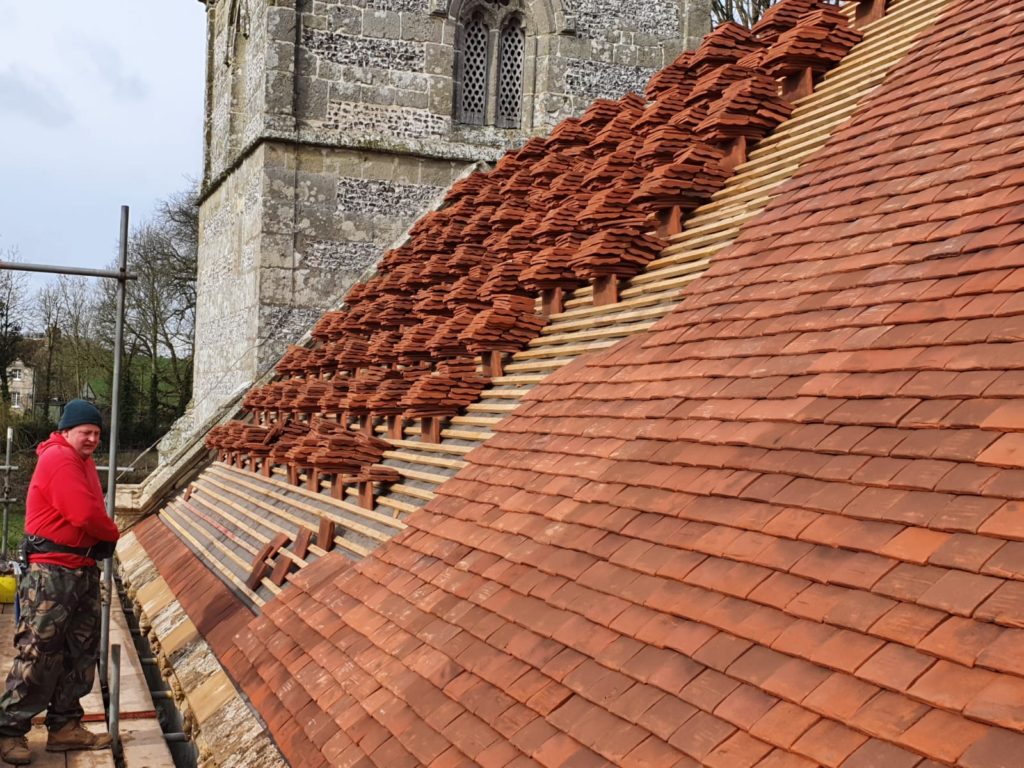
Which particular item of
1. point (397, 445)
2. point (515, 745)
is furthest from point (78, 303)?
point (515, 745)

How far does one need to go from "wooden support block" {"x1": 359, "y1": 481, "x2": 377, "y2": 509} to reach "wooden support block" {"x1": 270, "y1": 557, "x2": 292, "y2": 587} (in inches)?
23.2

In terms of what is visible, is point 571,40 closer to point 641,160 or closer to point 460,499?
point 641,160

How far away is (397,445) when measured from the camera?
24.1ft

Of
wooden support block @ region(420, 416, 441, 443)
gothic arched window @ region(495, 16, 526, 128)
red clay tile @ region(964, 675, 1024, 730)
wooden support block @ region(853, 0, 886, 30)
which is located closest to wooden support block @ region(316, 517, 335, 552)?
wooden support block @ region(420, 416, 441, 443)

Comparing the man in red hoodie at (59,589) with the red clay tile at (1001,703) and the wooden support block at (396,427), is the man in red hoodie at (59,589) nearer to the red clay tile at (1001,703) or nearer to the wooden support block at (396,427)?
the wooden support block at (396,427)

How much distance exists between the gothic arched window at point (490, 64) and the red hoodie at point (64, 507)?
440 inches

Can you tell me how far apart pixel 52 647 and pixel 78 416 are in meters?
1.37

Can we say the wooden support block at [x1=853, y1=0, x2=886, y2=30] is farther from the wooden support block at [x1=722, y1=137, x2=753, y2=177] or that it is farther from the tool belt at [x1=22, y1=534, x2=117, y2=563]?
the tool belt at [x1=22, y1=534, x2=117, y2=563]

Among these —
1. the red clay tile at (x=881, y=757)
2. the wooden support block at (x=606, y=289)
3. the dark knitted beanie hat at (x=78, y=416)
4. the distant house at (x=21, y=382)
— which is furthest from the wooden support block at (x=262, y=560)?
the distant house at (x=21, y=382)

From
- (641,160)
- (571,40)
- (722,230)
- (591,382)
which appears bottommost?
(591,382)

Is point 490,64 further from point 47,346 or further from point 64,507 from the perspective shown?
point 47,346

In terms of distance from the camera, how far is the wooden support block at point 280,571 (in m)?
6.76

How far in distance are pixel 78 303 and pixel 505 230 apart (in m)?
49.9

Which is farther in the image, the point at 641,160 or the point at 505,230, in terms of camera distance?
the point at 505,230
